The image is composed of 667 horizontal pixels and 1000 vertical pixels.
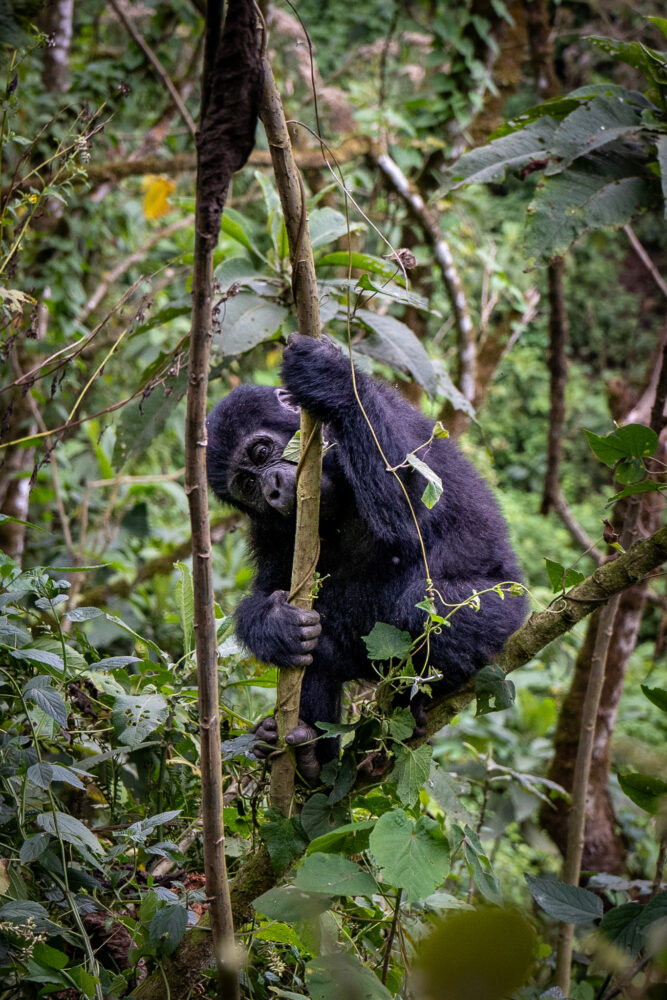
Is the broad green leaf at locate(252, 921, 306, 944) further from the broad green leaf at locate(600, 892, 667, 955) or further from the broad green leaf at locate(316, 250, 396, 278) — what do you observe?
the broad green leaf at locate(316, 250, 396, 278)

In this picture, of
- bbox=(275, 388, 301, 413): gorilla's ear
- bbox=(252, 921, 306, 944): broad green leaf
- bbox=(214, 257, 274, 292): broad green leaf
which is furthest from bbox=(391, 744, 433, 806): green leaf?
bbox=(214, 257, 274, 292): broad green leaf

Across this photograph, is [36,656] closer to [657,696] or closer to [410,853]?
[410,853]

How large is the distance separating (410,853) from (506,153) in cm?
241

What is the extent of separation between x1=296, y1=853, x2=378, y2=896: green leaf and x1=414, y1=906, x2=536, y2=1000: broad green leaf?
0.71 meters

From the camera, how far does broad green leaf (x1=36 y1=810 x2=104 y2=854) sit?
1.95 metres

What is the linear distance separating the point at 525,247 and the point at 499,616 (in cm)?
124

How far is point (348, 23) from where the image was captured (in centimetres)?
1212

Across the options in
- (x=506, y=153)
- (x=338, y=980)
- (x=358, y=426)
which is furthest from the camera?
(x=506, y=153)

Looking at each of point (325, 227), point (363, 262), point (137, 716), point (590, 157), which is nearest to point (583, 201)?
point (590, 157)

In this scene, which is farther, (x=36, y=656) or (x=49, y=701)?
(x=36, y=656)

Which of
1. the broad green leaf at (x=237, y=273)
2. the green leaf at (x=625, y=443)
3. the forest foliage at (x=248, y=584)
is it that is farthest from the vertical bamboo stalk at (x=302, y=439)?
the broad green leaf at (x=237, y=273)

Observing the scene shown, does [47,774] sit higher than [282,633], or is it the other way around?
[282,633]

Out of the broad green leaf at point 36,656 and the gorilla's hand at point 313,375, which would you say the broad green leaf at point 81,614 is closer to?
the broad green leaf at point 36,656

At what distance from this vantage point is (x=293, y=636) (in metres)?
2.42
